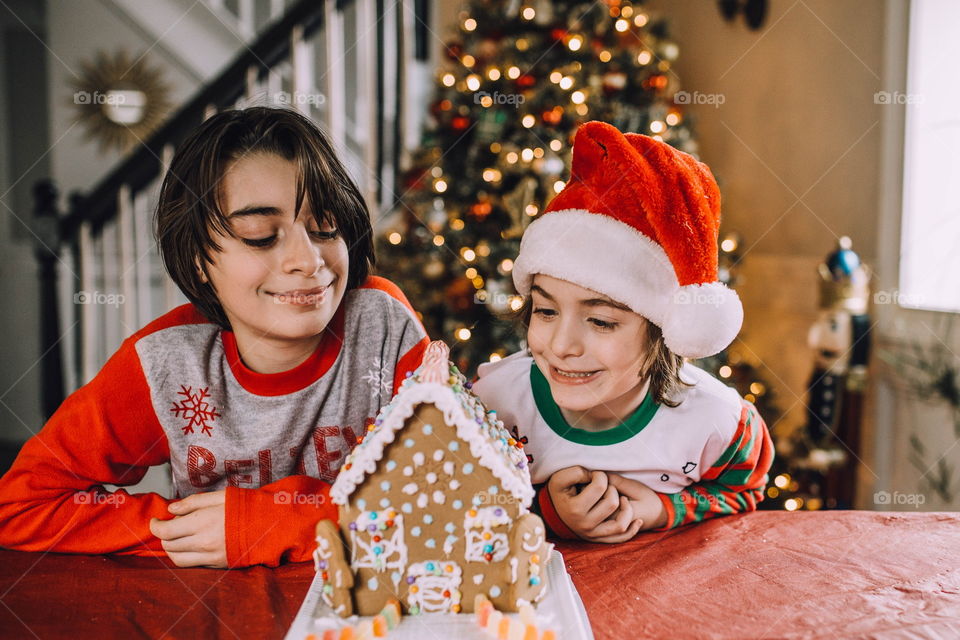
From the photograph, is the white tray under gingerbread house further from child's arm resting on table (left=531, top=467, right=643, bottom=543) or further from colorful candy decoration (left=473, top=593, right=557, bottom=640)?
child's arm resting on table (left=531, top=467, right=643, bottom=543)

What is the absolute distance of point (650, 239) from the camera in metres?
0.93

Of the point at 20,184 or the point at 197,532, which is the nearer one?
the point at 197,532

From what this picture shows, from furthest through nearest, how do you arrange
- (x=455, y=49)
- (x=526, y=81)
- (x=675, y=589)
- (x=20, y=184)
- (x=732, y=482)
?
1. (x=20, y=184)
2. (x=455, y=49)
3. (x=526, y=81)
4. (x=732, y=482)
5. (x=675, y=589)

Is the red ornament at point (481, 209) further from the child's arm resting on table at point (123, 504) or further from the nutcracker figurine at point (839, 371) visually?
the child's arm resting on table at point (123, 504)

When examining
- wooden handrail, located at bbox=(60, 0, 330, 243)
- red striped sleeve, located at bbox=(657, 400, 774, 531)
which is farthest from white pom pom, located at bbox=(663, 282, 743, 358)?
wooden handrail, located at bbox=(60, 0, 330, 243)

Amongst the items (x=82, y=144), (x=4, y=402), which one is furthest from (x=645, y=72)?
(x=4, y=402)

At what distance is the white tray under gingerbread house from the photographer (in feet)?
2.45

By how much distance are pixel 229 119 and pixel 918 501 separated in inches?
89.8

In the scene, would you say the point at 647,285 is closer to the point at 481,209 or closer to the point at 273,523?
the point at 273,523

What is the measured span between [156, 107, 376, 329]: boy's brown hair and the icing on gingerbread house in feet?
1.16

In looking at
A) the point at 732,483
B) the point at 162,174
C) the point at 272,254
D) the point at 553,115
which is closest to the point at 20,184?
the point at 162,174

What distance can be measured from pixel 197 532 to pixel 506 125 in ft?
6.66

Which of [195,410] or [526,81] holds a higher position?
[526,81]

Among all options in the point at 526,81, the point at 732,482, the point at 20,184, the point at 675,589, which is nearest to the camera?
the point at 675,589
